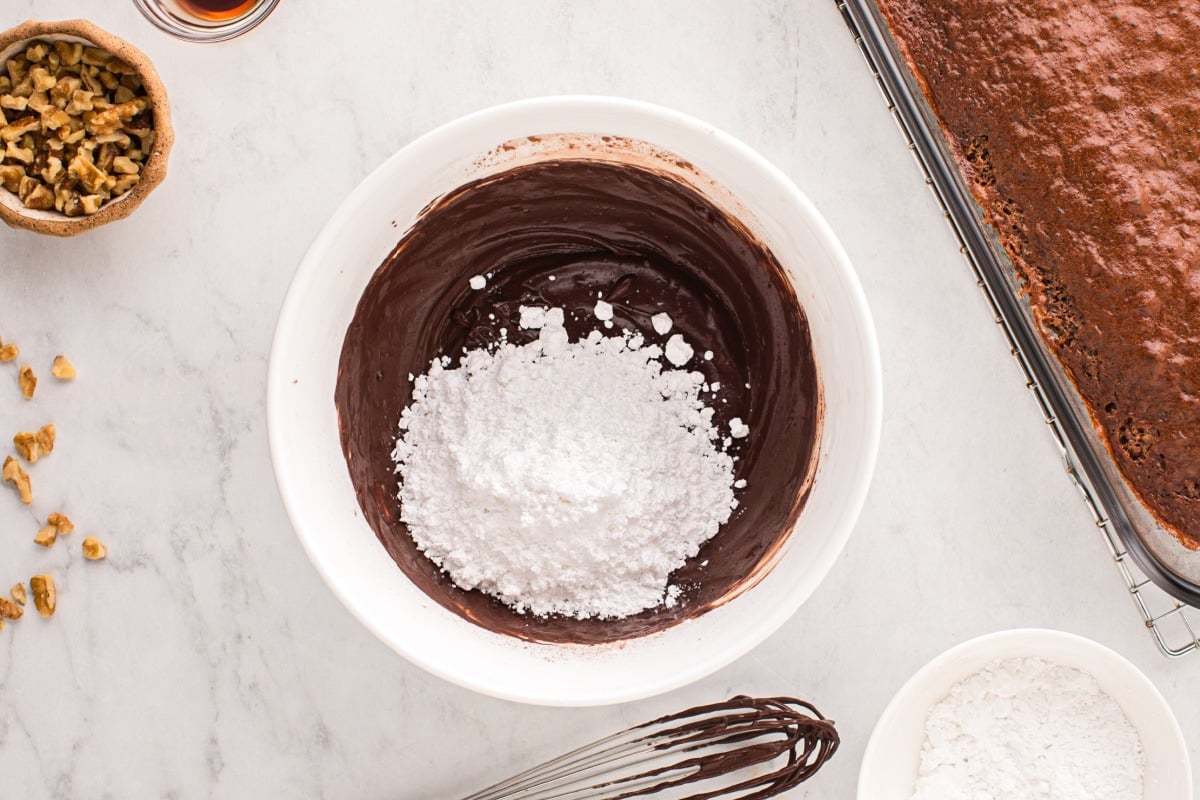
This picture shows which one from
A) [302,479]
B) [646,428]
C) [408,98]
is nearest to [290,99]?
[408,98]

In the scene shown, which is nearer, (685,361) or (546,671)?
(546,671)

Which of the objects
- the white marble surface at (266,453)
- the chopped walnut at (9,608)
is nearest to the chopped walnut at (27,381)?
the white marble surface at (266,453)

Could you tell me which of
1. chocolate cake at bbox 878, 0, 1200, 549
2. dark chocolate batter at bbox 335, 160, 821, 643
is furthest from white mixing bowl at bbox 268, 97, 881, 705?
chocolate cake at bbox 878, 0, 1200, 549

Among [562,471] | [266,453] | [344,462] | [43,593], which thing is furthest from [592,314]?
[43,593]

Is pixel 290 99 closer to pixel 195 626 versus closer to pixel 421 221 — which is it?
pixel 421 221

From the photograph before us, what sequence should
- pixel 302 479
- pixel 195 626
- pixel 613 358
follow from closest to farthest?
pixel 302 479 → pixel 613 358 → pixel 195 626

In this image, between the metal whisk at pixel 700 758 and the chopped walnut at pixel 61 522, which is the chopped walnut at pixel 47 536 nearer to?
the chopped walnut at pixel 61 522
